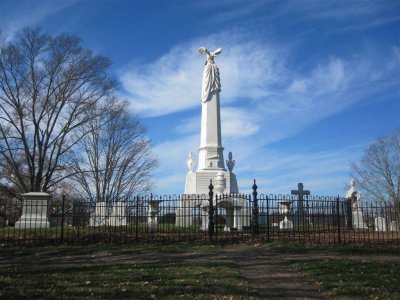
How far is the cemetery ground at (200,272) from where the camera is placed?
7.10 m

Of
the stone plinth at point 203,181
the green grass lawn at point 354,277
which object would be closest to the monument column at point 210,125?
the stone plinth at point 203,181

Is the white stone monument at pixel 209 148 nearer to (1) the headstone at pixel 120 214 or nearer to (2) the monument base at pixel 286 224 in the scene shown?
(2) the monument base at pixel 286 224

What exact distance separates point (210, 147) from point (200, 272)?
60.0 ft

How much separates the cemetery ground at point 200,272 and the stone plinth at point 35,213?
5461 mm

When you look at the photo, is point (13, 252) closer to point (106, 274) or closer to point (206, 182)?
point (106, 274)

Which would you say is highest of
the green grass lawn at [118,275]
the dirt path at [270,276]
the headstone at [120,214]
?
the headstone at [120,214]

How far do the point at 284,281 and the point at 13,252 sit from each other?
8366mm

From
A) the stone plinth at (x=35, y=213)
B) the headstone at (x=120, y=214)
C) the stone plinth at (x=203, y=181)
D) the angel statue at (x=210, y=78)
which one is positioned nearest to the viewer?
the stone plinth at (x=35, y=213)

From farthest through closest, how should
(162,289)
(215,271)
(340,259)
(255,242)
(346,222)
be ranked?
(346,222) → (255,242) → (340,259) → (215,271) → (162,289)

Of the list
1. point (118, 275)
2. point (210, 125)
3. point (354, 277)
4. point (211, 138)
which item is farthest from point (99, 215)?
point (354, 277)

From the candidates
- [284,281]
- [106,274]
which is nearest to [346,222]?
[284,281]

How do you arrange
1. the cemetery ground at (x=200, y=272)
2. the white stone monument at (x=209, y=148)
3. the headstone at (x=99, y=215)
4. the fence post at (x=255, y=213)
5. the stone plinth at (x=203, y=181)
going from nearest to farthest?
1. the cemetery ground at (x=200, y=272)
2. the fence post at (x=255, y=213)
3. the headstone at (x=99, y=215)
4. the stone plinth at (x=203, y=181)
5. the white stone monument at (x=209, y=148)

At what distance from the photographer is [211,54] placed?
29.1 m

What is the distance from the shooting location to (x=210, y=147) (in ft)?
88.5
